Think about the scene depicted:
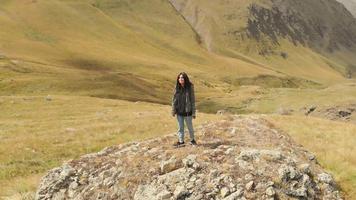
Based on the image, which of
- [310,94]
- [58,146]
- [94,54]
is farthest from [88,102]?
[94,54]

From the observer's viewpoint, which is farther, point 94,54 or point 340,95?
point 94,54

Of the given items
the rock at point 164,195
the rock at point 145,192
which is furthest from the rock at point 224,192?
the rock at point 145,192

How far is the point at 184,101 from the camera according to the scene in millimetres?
20531

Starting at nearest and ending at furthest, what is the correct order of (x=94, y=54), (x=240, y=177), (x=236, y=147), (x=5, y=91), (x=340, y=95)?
(x=240, y=177)
(x=236, y=147)
(x=5, y=91)
(x=340, y=95)
(x=94, y=54)

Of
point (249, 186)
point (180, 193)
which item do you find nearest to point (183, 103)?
point (180, 193)

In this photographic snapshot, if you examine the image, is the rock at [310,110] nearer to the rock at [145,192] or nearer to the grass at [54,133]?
the grass at [54,133]

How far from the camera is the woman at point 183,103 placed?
20.1m

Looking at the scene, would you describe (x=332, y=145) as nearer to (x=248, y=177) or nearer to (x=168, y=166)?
(x=248, y=177)

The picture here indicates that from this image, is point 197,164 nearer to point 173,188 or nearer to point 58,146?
point 173,188

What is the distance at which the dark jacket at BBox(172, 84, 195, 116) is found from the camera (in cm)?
2033

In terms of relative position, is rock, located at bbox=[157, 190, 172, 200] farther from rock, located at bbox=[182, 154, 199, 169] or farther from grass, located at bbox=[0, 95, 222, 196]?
grass, located at bbox=[0, 95, 222, 196]

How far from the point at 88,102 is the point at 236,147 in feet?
162

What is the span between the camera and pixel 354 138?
30.9m

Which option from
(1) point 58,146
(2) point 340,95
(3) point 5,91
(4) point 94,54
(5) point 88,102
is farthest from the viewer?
(4) point 94,54
